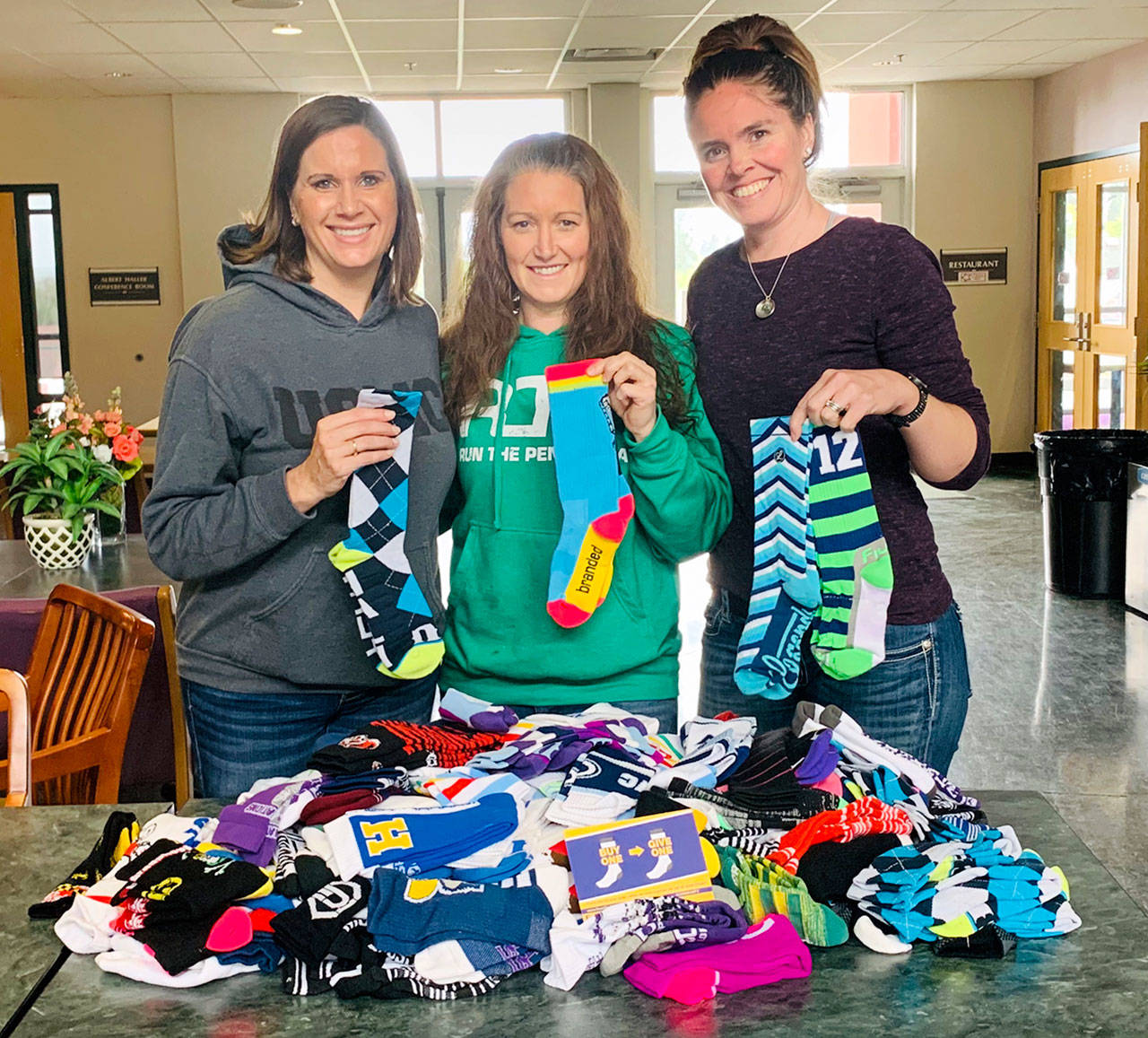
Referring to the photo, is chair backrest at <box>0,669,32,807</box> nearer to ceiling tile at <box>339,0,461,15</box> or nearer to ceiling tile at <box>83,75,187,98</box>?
ceiling tile at <box>339,0,461,15</box>

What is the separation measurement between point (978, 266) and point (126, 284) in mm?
7664

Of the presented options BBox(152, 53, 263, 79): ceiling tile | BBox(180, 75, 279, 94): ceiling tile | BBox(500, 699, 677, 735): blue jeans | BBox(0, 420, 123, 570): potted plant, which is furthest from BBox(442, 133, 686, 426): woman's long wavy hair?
BBox(180, 75, 279, 94): ceiling tile

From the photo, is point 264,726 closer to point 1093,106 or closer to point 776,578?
point 776,578

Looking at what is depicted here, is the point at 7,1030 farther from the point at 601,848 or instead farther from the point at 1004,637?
the point at 1004,637

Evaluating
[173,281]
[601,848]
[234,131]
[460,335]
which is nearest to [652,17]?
[234,131]

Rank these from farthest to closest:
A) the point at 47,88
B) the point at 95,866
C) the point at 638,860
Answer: the point at 47,88 → the point at 95,866 → the point at 638,860

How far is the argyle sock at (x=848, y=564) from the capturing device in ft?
5.74

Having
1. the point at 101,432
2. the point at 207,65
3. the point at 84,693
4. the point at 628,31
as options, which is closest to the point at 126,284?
the point at 207,65

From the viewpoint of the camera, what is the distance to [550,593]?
177 centimetres

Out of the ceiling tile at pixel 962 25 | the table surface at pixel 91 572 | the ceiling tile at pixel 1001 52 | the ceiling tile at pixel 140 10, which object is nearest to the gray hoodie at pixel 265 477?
the table surface at pixel 91 572

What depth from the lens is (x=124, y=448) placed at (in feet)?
13.7

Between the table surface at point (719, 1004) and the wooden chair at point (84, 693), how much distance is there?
1323 mm

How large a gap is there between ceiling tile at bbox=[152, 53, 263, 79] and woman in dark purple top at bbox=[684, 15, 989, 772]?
27.8 ft

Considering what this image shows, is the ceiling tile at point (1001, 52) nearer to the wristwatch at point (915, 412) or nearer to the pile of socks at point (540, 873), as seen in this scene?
the wristwatch at point (915, 412)
